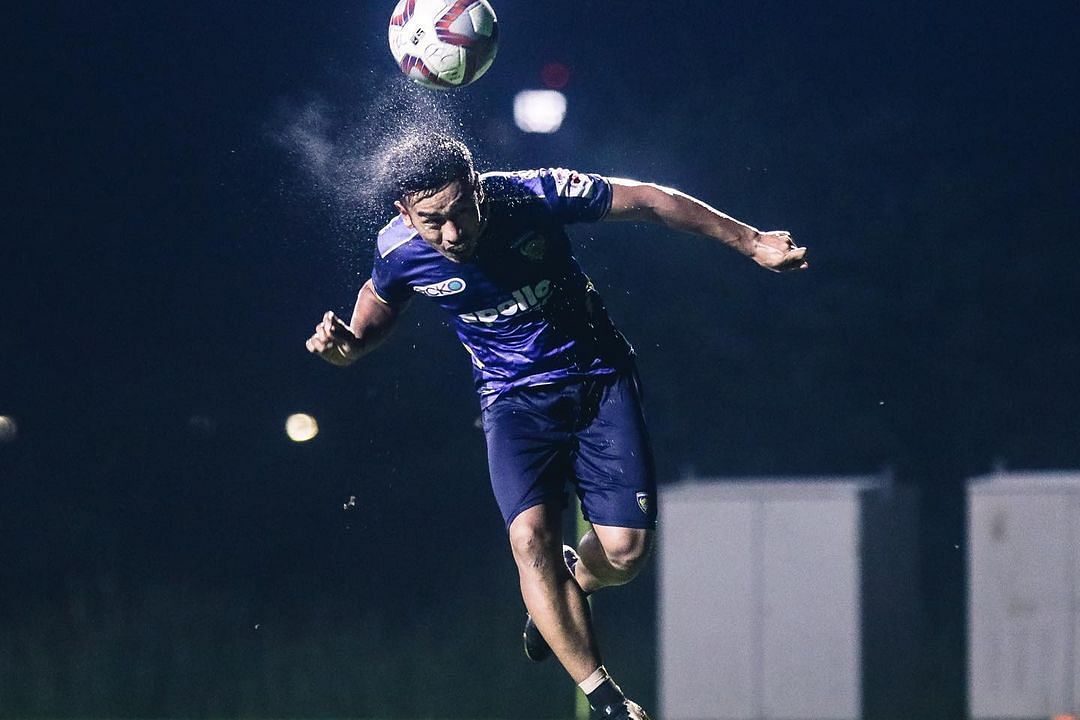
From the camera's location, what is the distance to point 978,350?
9.72m

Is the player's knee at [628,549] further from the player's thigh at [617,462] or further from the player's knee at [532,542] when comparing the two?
the player's knee at [532,542]

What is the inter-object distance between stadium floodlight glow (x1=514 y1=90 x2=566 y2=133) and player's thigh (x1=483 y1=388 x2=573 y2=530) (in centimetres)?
511

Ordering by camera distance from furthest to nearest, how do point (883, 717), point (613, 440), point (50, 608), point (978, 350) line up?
point (978, 350)
point (50, 608)
point (883, 717)
point (613, 440)

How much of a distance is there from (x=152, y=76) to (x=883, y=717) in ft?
19.6

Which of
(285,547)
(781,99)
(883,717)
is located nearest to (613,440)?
(883,717)

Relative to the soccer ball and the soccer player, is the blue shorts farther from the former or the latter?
the soccer ball

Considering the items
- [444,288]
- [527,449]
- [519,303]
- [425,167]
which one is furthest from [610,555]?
[425,167]

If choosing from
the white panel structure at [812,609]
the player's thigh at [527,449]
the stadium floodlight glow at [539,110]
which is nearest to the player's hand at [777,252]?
the player's thigh at [527,449]

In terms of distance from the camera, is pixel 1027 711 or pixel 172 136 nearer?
pixel 1027 711

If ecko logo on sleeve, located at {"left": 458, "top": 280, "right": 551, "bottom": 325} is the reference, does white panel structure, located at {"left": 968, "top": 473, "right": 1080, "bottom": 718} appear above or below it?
below

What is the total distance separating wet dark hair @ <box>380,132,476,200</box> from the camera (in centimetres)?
363

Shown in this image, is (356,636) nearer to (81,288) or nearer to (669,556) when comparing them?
(669,556)

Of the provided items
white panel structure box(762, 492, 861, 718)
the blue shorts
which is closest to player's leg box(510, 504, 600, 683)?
the blue shorts

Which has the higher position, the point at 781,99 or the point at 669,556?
the point at 781,99
